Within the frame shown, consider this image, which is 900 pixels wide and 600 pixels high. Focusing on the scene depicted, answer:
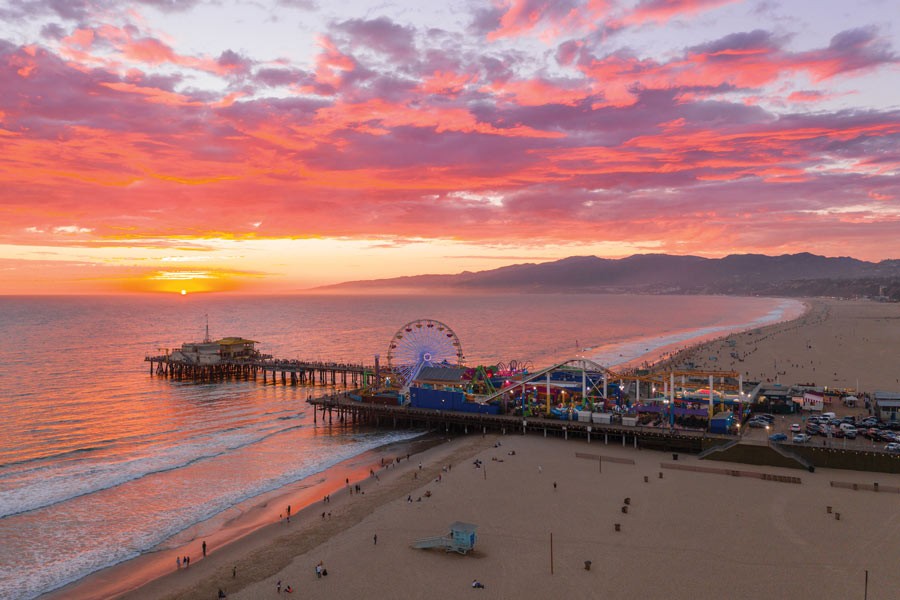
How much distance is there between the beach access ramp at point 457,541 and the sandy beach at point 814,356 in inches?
2275

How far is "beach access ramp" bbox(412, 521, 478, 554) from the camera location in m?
28.7

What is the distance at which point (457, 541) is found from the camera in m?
28.8

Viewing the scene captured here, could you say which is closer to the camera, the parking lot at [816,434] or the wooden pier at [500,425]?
the parking lot at [816,434]

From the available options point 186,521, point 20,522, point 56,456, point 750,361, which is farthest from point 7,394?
point 750,361

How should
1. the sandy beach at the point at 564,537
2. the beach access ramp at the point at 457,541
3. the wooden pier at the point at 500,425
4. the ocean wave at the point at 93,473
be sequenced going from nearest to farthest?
the sandy beach at the point at 564,537 < the beach access ramp at the point at 457,541 < the ocean wave at the point at 93,473 < the wooden pier at the point at 500,425

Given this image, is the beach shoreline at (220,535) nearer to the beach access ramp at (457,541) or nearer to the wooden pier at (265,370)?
the beach access ramp at (457,541)

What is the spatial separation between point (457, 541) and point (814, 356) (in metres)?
95.8

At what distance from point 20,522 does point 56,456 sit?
565 inches

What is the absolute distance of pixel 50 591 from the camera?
1062 inches

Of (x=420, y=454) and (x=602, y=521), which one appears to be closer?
(x=602, y=521)

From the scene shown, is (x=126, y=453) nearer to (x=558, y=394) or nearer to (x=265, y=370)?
(x=558, y=394)

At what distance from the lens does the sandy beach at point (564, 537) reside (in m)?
25.7

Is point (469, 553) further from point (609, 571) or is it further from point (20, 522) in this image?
point (20, 522)

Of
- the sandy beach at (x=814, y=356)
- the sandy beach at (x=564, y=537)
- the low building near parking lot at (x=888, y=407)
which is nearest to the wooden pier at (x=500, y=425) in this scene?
the sandy beach at (x=564, y=537)
